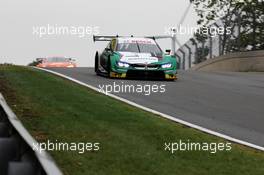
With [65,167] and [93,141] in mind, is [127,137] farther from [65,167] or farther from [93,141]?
[65,167]

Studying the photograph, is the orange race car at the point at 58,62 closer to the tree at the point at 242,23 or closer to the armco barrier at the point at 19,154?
the tree at the point at 242,23

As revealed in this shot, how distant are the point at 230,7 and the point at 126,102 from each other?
27.6m

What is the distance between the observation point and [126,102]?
13453mm

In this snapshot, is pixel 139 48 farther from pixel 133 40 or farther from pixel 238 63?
pixel 238 63

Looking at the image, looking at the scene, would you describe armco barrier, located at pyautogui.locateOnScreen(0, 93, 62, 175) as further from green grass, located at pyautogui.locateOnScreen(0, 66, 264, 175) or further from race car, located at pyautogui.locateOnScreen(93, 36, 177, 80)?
race car, located at pyautogui.locateOnScreen(93, 36, 177, 80)

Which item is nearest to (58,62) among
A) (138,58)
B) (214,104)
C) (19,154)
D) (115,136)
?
(138,58)

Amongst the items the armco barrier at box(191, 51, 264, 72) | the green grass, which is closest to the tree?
the armco barrier at box(191, 51, 264, 72)

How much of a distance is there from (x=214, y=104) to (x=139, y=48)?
712cm

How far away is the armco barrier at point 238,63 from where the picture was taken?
32375 mm

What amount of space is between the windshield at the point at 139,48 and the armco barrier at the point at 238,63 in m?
12.2

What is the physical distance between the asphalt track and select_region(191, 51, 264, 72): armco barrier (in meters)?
12.8

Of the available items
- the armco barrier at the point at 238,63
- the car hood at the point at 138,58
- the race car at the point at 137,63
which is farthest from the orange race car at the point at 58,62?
the car hood at the point at 138,58

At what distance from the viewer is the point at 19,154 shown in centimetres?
692

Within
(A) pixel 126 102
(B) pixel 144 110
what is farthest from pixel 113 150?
(A) pixel 126 102
